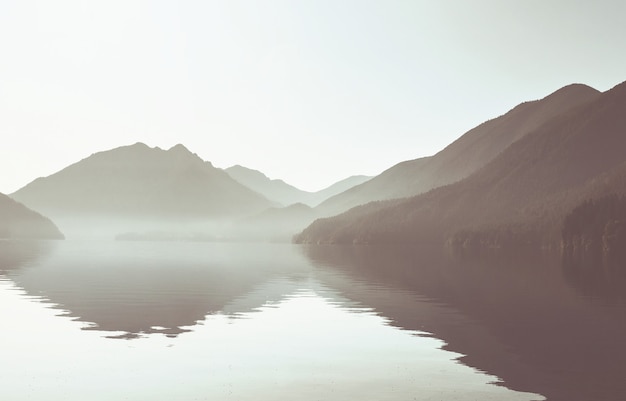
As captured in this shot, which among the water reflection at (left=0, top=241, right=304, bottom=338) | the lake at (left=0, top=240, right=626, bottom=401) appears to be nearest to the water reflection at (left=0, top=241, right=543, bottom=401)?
the lake at (left=0, top=240, right=626, bottom=401)

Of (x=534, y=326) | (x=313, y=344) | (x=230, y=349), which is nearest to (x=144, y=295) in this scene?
(x=313, y=344)

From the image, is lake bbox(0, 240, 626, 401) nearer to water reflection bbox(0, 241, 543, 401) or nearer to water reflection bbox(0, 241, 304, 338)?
water reflection bbox(0, 241, 543, 401)

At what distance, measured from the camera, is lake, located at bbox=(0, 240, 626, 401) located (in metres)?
38.6

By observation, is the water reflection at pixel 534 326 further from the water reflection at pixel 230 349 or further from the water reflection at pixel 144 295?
the water reflection at pixel 144 295

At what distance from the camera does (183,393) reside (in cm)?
3734

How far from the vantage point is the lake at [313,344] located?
3856 centimetres

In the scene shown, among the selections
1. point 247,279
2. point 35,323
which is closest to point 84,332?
point 35,323

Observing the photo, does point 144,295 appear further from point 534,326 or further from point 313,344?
point 534,326

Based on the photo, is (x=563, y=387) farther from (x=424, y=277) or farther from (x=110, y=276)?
(x=110, y=276)

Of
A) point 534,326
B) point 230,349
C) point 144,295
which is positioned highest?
point 144,295

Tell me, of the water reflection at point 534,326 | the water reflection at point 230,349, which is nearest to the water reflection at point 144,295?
the water reflection at point 230,349

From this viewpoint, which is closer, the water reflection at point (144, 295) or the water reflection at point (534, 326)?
the water reflection at point (534, 326)

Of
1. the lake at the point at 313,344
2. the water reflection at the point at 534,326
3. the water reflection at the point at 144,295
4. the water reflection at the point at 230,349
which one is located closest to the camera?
Result: the water reflection at the point at 230,349

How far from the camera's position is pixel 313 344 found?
177ft
